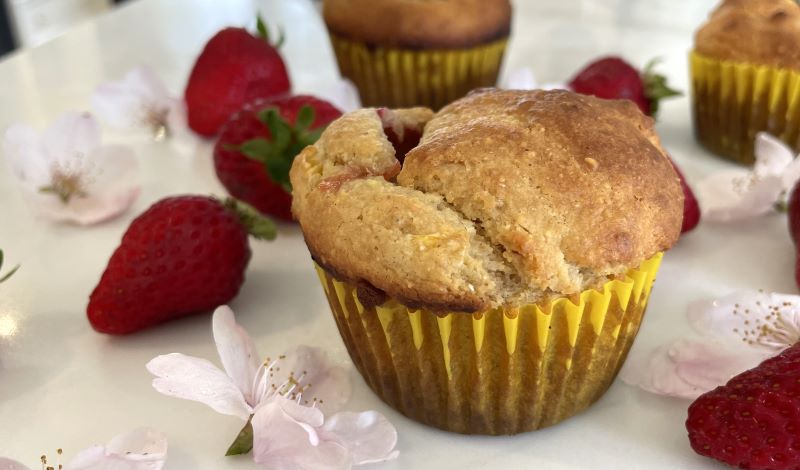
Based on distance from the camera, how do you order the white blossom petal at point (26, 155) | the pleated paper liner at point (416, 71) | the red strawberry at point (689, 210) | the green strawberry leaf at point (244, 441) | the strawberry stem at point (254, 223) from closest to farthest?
1. the green strawberry leaf at point (244, 441)
2. the strawberry stem at point (254, 223)
3. the red strawberry at point (689, 210)
4. the white blossom petal at point (26, 155)
5. the pleated paper liner at point (416, 71)

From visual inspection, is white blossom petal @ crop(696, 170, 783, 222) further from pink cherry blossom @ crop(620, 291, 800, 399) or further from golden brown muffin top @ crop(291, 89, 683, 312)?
golden brown muffin top @ crop(291, 89, 683, 312)

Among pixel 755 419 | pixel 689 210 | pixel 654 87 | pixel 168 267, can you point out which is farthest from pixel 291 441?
pixel 654 87

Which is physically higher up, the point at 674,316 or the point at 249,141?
the point at 249,141

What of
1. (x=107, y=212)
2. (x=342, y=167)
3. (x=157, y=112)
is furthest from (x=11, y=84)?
(x=342, y=167)

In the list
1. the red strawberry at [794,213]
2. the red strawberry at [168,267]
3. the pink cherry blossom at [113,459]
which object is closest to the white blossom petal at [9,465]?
the pink cherry blossom at [113,459]

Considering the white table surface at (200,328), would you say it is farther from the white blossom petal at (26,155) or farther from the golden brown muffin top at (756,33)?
the golden brown muffin top at (756,33)

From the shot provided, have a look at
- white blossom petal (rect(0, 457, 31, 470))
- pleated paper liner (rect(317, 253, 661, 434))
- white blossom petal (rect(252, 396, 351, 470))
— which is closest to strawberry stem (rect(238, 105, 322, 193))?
pleated paper liner (rect(317, 253, 661, 434))

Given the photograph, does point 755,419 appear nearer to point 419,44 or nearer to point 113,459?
point 113,459

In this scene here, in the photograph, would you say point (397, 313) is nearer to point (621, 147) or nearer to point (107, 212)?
point (621, 147)
